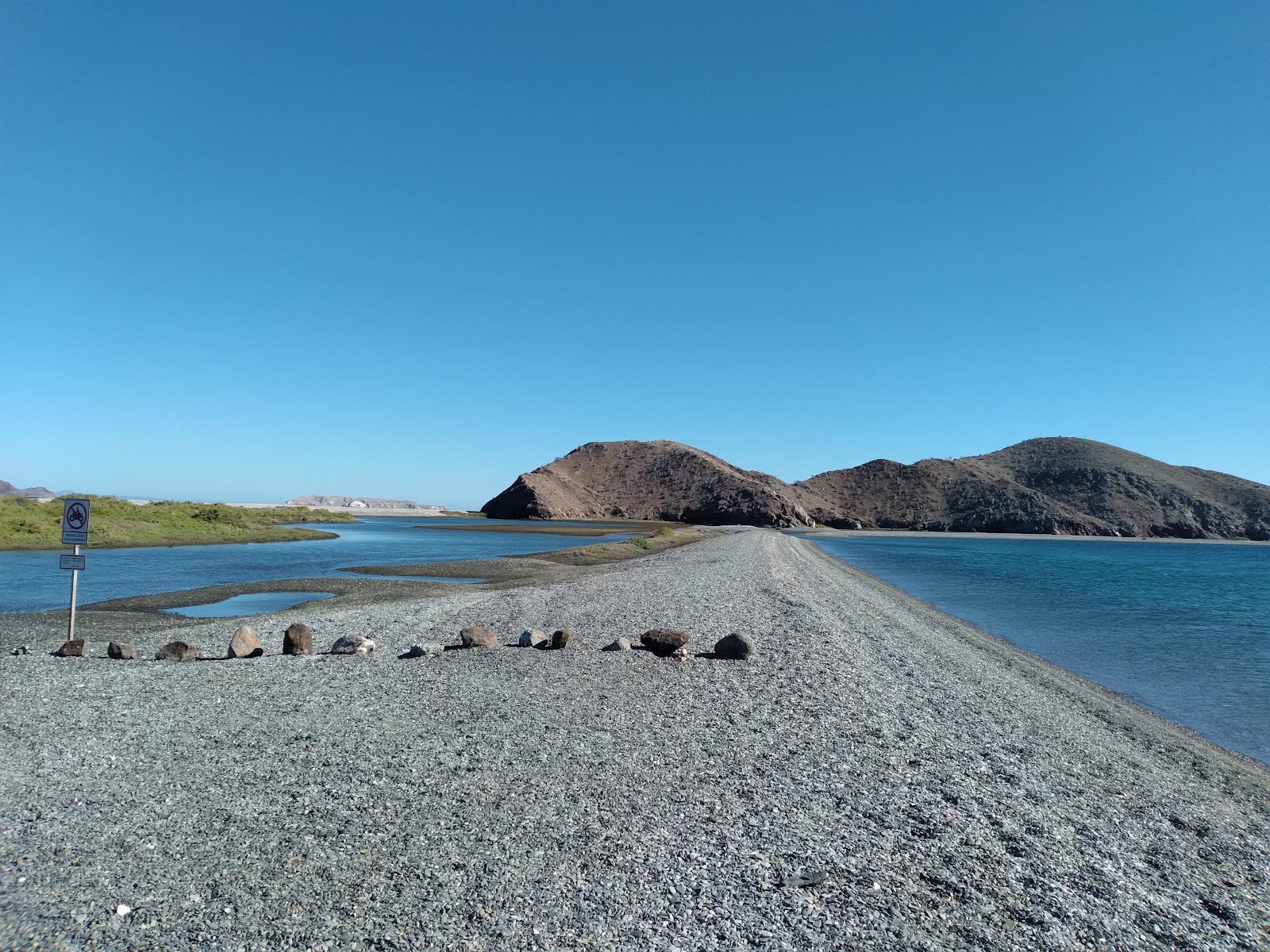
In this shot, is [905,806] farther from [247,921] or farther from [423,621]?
[423,621]

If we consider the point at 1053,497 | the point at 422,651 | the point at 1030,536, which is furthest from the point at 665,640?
the point at 1053,497

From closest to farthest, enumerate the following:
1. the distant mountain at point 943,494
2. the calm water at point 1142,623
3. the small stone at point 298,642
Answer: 1. the small stone at point 298,642
2. the calm water at point 1142,623
3. the distant mountain at point 943,494

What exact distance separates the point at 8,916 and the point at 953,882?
6.26 m

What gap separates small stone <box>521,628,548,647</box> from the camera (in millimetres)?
14219

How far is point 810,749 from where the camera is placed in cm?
832

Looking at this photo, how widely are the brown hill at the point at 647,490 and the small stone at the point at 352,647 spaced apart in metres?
131

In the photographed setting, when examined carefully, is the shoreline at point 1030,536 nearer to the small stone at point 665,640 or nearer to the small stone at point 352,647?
the small stone at point 665,640

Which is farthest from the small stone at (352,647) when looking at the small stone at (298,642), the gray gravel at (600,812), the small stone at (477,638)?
the small stone at (477,638)

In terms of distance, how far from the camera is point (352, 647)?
13.3 meters

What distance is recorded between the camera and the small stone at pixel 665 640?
1340cm

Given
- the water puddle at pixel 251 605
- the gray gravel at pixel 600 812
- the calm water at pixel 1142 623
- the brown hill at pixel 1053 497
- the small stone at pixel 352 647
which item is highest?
the brown hill at pixel 1053 497

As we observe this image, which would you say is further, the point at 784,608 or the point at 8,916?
the point at 784,608

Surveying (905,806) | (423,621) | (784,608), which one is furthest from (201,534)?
(905,806)

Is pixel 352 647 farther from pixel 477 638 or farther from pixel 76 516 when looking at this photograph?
pixel 76 516
